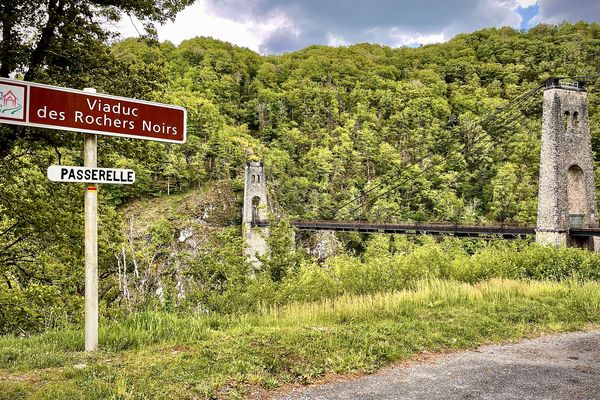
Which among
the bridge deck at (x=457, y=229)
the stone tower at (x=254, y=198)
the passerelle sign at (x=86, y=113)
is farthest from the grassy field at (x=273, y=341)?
the stone tower at (x=254, y=198)

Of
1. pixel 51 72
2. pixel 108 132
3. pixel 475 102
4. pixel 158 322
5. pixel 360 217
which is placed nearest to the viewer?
pixel 108 132

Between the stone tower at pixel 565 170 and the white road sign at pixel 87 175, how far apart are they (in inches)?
832

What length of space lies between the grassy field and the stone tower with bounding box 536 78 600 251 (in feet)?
53.9

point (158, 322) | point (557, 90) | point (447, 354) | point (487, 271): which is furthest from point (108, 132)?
point (557, 90)

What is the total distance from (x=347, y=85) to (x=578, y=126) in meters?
68.9

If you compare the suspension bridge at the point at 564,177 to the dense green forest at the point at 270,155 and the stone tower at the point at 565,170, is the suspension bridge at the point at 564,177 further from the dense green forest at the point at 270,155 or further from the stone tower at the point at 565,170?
the dense green forest at the point at 270,155

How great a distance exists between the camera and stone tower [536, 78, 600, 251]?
2073cm

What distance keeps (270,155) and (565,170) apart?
38.4 m

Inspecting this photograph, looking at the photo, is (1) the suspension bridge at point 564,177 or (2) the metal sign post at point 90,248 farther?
(1) the suspension bridge at point 564,177

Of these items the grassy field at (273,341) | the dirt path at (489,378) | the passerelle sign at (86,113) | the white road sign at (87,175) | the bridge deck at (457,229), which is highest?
the passerelle sign at (86,113)

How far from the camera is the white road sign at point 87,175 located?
11.9ft

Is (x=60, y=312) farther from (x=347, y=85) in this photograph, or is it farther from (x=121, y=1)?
(x=347, y=85)

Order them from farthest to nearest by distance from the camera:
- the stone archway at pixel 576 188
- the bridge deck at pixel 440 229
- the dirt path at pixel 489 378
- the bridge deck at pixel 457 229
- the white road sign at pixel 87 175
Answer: the bridge deck at pixel 440 229
the bridge deck at pixel 457 229
the stone archway at pixel 576 188
the white road sign at pixel 87 175
the dirt path at pixel 489 378

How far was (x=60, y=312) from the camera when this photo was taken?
25.1ft
